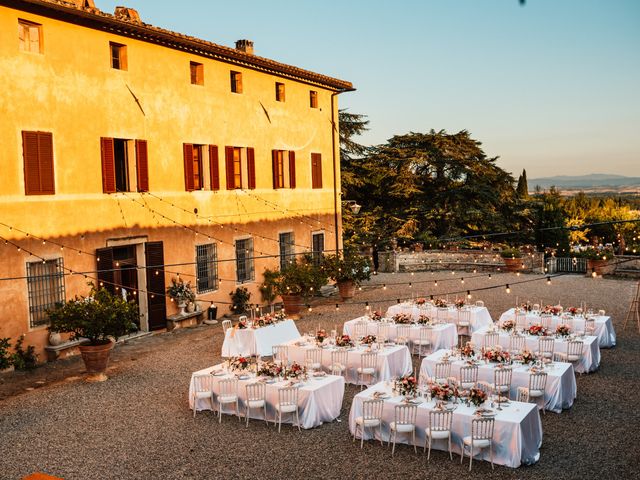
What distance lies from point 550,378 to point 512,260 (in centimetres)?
1886

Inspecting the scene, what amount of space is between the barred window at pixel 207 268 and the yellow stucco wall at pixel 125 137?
0.30m

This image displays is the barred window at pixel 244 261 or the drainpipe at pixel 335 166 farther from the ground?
the drainpipe at pixel 335 166

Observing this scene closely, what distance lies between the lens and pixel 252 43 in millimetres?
24328

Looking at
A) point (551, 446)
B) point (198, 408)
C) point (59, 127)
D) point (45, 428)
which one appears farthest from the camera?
point (59, 127)

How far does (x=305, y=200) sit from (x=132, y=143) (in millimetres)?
9044

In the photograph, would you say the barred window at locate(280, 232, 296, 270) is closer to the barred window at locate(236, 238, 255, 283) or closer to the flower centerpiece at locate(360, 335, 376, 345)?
the barred window at locate(236, 238, 255, 283)

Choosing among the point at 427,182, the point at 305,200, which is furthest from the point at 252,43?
the point at 427,182

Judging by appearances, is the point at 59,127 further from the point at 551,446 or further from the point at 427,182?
the point at 427,182

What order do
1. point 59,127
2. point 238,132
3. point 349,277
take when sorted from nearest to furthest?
point 59,127 → point 238,132 → point 349,277

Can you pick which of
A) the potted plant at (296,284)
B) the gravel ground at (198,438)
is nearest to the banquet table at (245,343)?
the gravel ground at (198,438)

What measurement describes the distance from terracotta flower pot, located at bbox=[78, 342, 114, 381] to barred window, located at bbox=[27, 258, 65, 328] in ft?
7.59

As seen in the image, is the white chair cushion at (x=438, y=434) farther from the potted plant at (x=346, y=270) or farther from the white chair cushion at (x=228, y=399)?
the potted plant at (x=346, y=270)

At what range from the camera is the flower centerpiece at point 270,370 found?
39.4ft

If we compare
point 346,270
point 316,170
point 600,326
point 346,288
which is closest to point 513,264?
point 346,288
